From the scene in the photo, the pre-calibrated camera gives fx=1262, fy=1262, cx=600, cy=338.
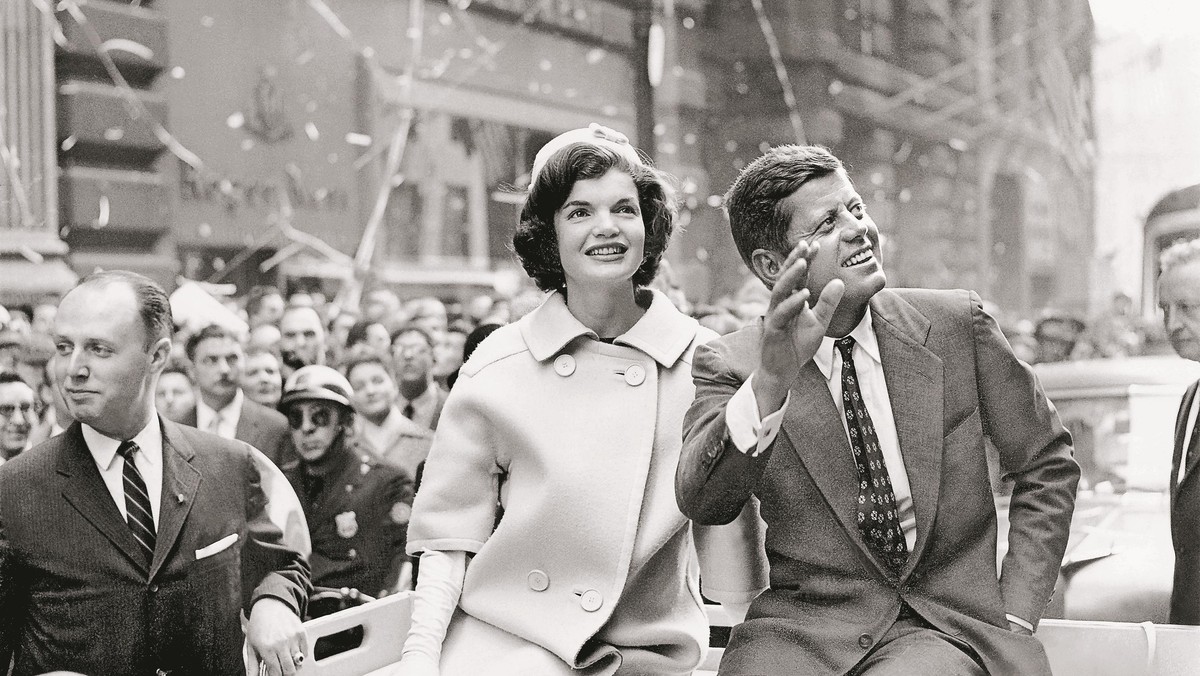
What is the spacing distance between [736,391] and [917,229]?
11.5 metres

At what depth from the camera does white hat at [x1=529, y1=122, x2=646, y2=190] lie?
7.39ft

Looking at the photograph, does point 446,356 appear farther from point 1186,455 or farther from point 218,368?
point 1186,455

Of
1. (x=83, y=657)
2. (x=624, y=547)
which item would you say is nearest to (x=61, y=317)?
(x=83, y=657)

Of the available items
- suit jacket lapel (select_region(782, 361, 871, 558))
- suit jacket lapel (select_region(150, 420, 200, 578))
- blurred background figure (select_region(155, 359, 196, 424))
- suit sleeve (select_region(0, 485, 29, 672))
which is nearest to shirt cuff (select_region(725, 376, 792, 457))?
suit jacket lapel (select_region(782, 361, 871, 558))

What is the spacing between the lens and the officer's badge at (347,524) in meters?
4.05

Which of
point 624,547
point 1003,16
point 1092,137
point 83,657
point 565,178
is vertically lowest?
point 83,657

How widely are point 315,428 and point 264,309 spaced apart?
312 centimetres

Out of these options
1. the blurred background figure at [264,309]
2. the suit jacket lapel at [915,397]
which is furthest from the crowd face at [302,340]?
the suit jacket lapel at [915,397]

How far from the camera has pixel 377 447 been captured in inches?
183

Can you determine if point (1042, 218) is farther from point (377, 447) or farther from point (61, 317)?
point (61, 317)

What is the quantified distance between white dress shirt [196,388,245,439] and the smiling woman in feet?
7.96

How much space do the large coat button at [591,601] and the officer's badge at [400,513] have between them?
6.89 ft

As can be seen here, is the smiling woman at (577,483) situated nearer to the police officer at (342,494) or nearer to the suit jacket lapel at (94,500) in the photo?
the suit jacket lapel at (94,500)

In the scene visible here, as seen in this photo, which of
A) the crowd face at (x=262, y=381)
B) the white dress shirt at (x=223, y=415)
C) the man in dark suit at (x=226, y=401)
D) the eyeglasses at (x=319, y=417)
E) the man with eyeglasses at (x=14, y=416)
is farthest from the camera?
the crowd face at (x=262, y=381)
